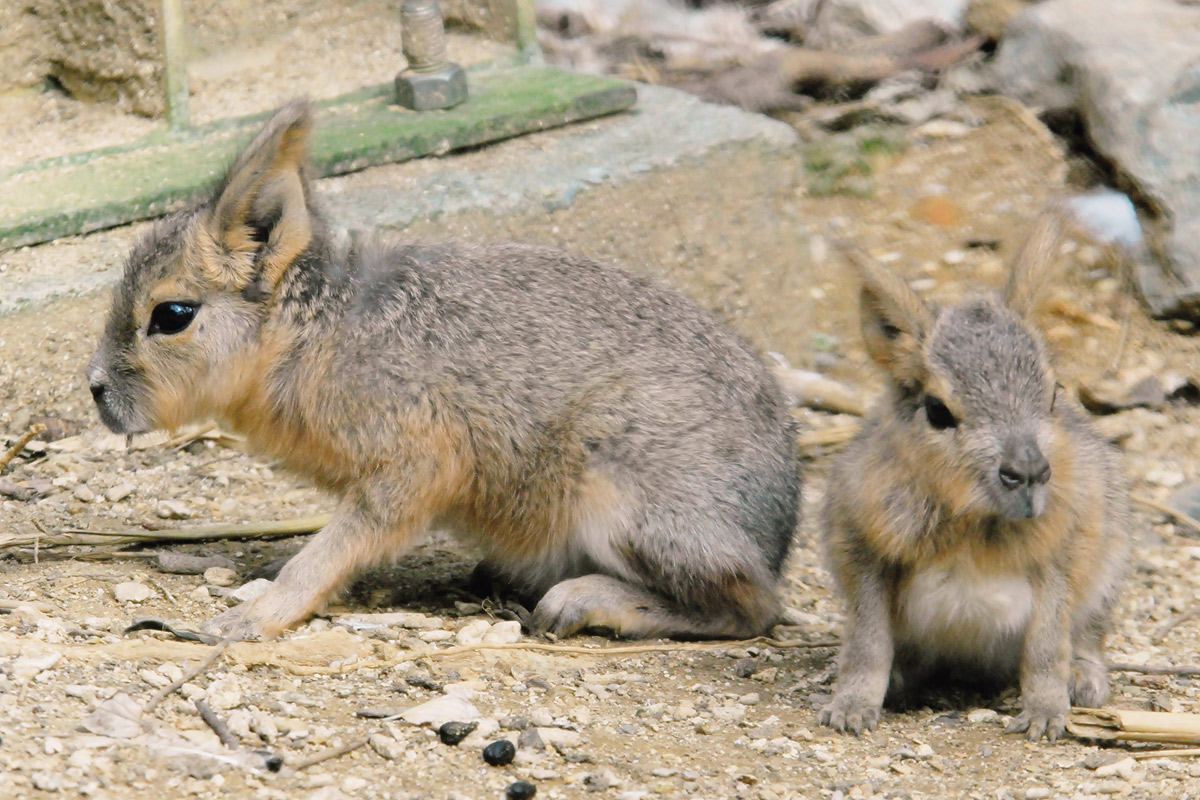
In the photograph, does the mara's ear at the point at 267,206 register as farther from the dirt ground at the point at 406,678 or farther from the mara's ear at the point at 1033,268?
the mara's ear at the point at 1033,268

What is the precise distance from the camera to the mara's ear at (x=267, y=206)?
5062mm

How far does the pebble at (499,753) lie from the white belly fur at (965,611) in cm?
133

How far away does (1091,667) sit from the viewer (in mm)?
5004

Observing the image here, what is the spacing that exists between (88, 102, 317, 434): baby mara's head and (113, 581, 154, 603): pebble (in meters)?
0.52

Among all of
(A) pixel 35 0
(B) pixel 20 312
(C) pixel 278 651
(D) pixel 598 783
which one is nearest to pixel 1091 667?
(D) pixel 598 783

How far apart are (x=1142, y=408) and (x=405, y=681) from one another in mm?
4727

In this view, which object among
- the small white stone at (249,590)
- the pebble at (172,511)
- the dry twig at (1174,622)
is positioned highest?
the small white stone at (249,590)

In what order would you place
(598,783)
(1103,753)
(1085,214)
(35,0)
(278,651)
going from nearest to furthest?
1. (598,783)
2. (1103,753)
3. (278,651)
4. (35,0)
5. (1085,214)

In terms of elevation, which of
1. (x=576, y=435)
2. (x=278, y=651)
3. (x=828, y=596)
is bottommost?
(x=828, y=596)

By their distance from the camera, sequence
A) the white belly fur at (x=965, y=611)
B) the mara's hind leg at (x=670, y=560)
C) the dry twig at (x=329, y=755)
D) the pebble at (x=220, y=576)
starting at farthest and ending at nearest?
the pebble at (x=220, y=576) → the mara's hind leg at (x=670, y=560) → the white belly fur at (x=965, y=611) → the dry twig at (x=329, y=755)

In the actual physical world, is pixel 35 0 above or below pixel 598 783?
above

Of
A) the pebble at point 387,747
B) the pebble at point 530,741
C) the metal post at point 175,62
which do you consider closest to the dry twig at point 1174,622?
the pebble at point 530,741

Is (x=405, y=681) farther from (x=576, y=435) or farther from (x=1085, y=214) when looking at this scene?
(x=1085, y=214)

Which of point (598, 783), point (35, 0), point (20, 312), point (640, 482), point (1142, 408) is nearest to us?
point (598, 783)
